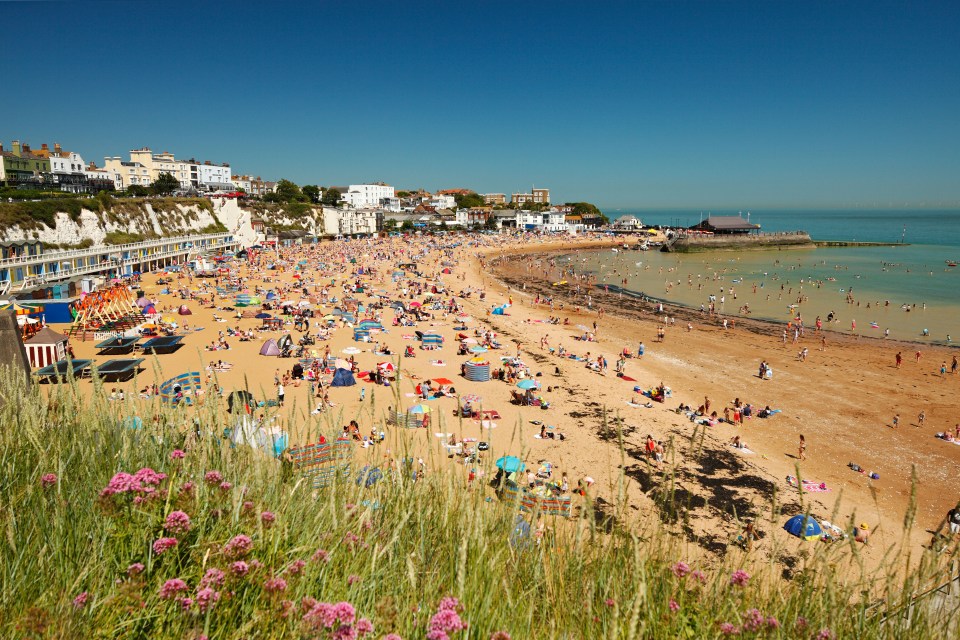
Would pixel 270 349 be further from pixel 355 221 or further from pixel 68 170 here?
pixel 68 170

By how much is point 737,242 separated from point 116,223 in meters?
91.1

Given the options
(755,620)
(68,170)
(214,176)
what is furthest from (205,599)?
(214,176)

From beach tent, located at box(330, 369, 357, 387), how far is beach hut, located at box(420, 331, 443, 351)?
241 inches

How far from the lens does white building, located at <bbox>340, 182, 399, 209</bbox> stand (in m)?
135

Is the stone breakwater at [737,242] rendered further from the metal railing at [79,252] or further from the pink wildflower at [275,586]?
the pink wildflower at [275,586]

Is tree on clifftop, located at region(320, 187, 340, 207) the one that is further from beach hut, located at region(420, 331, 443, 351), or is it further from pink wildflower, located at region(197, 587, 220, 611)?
pink wildflower, located at region(197, 587, 220, 611)

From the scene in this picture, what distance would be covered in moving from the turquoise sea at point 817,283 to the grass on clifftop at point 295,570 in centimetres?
3466

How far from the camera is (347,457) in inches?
141

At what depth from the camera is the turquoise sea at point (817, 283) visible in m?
34.0

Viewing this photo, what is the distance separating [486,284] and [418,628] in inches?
1806

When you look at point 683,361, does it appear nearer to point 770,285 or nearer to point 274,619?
point 274,619

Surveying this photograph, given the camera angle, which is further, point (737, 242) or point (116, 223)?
point (737, 242)

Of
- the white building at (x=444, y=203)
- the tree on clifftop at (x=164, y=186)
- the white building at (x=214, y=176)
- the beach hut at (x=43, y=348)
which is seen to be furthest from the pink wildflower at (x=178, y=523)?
the white building at (x=444, y=203)

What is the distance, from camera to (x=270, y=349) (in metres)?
21.6
